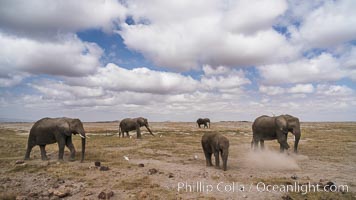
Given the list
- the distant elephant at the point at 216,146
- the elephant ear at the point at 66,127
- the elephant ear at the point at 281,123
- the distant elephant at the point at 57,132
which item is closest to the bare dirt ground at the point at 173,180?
the distant elephant at the point at 216,146

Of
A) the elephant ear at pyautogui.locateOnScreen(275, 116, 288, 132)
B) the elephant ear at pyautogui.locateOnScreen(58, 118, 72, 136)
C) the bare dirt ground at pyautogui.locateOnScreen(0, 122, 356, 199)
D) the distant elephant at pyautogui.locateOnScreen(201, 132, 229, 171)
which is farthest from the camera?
the elephant ear at pyautogui.locateOnScreen(275, 116, 288, 132)

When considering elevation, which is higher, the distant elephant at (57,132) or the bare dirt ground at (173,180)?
the distant elephant at (57,132)

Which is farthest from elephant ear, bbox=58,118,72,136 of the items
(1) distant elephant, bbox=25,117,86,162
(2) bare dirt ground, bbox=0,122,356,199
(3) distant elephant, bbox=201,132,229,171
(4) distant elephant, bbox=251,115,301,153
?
(4) distant elephant, bbox=251,115,301,153

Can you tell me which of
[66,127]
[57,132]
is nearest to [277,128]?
[66,127]

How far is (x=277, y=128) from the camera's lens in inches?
979

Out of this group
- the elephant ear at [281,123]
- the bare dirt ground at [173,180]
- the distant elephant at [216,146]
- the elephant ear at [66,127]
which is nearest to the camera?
the bare dirt ground at [173,180]

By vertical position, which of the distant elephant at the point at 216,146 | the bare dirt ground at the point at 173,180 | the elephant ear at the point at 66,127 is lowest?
the bare dirt ground at the point at 173,180

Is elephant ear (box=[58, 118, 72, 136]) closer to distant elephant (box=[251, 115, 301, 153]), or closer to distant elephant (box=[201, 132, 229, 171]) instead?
distant elephant (box=[201, 132, 229, 171])

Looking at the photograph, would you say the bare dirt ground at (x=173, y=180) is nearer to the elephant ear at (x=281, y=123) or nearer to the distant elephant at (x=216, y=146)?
the distant elephant at (x=216, y=146)

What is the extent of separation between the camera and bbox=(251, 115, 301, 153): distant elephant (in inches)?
968

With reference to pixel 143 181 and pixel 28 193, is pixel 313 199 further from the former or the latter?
pixel 28 193

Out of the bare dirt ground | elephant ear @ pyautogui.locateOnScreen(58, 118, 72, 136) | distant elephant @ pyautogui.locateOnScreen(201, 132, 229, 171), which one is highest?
elephant ear @ pyautogui.locateOnScreen(58, 118, 72, 136)

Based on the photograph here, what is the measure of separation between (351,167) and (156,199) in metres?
15.4

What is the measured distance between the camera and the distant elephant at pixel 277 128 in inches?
968
